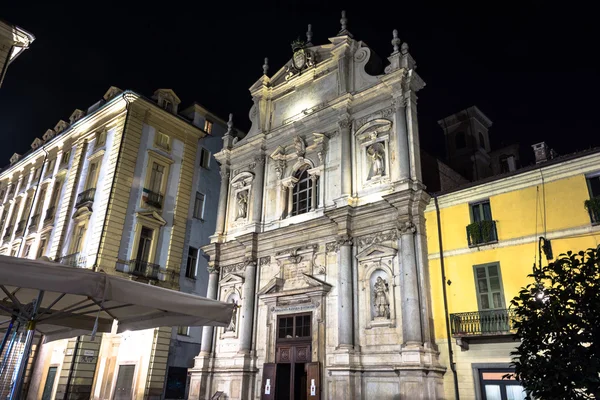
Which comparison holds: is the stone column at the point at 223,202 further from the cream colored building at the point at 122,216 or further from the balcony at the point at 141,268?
the balcony at the point at 141,268

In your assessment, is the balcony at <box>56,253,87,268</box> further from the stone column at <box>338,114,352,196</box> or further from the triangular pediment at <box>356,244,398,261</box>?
the triangular pediment at <box>356,244,398,261</box>

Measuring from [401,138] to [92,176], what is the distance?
681 inches

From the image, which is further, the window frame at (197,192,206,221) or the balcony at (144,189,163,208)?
the window frame at (197,192,206,221)

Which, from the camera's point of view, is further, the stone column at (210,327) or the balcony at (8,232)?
the balcony at (8,232)

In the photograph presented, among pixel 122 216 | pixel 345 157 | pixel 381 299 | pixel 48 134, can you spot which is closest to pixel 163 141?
pixel 122 216

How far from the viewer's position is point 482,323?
530 inches

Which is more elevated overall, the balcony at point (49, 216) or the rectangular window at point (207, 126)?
the rectangular window at point (207, 126)

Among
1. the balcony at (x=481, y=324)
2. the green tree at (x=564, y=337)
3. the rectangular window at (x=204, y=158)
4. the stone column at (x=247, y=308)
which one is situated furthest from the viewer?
the rectangular window at (x=204, y=158)

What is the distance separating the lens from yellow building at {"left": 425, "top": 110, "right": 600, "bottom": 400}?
514 inches

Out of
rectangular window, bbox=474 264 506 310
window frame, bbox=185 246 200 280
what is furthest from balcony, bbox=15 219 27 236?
rectangular window, bbox=474 264 506 310

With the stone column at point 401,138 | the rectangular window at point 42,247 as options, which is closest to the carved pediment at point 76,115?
the rectangular window at point 42,247

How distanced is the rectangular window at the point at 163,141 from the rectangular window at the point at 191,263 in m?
5.96

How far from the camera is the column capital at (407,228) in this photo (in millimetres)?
15641

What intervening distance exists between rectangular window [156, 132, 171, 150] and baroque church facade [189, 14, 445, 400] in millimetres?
3830
